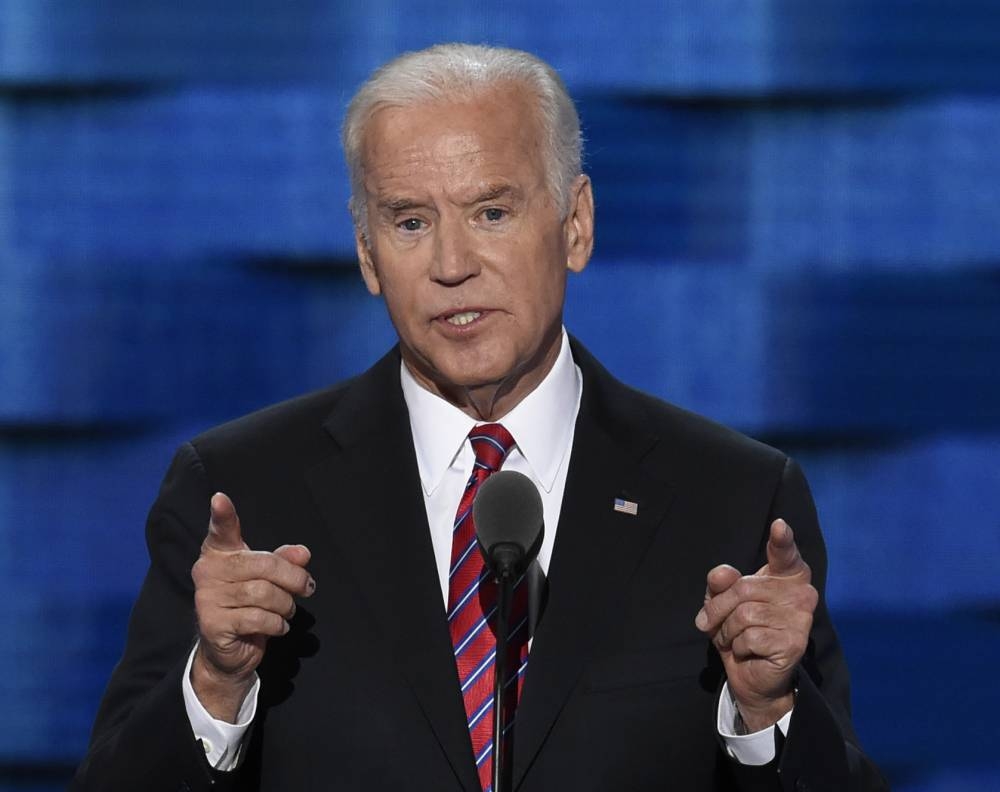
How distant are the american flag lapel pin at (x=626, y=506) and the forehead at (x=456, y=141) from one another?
497mm

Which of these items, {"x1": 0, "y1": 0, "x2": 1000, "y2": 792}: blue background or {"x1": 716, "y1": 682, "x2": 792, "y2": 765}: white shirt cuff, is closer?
{"x1": 716, "y1": 682, "x2": 792, "y2": 765}: white shirt cuff

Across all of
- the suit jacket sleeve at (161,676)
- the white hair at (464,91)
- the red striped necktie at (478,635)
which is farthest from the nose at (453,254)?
the suit jacket sleeve at (161,676)

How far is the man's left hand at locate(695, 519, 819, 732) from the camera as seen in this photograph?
1847mm

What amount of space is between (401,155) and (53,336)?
1.20 metres

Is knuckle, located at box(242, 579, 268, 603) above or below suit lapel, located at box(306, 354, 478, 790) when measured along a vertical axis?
above

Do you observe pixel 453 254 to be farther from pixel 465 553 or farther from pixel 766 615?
pixel 766 615

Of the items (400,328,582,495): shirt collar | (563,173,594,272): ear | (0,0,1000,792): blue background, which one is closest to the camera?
(400,328,582,495): shirt collar

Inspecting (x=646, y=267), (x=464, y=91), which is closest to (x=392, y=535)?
(x=464, y=91)

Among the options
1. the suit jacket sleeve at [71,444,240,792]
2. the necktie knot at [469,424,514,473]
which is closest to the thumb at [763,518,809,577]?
the necktie knot at [469,424,514,473]

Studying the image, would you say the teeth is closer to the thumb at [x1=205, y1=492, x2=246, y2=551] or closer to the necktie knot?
the necktie knot

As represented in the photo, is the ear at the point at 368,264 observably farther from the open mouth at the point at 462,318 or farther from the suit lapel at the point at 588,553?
the suit lapel at the point at 588,553

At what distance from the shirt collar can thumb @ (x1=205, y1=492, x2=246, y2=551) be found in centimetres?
47

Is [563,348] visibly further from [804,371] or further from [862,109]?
[862,109]

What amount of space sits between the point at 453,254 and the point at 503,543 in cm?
63
